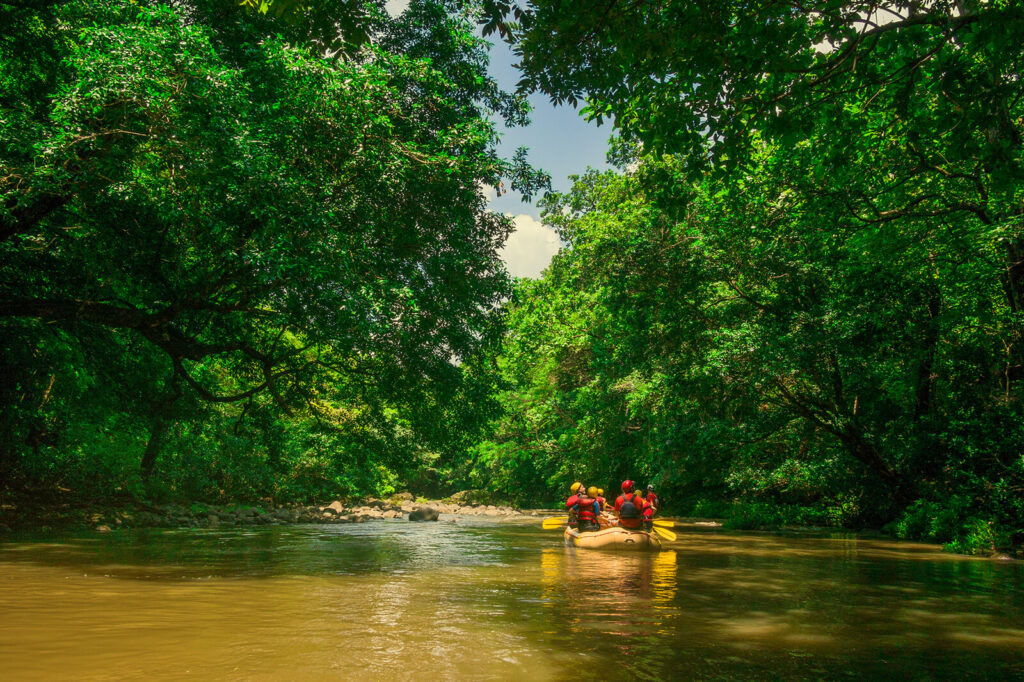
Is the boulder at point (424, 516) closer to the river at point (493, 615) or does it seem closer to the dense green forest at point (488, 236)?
the dense green forest at point (488, 236)

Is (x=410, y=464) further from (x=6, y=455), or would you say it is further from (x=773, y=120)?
(x=773, y=120)

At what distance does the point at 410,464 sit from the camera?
17.6 metres

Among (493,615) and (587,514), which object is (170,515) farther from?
(493,615)

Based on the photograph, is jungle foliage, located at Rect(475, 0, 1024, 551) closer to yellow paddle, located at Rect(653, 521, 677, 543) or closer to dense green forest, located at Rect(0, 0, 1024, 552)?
dense green forest, located at Rect(0, 0, 1024, 552)

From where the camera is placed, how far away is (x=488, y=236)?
17719mm

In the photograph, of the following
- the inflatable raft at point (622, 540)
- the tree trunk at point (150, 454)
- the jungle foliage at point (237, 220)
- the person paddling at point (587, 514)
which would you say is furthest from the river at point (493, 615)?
the tree trunk at point (150, 454)

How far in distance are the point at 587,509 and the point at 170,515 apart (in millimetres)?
12327

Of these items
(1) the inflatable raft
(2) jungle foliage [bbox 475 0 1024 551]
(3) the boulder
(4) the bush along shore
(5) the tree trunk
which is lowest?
(3) the boulder

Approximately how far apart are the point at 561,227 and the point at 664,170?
3194 centimetres

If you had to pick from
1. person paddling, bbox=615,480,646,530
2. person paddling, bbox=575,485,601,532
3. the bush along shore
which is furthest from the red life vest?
the bush along shore

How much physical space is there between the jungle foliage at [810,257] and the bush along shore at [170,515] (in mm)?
8725

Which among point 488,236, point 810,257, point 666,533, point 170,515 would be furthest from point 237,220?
point 810,257

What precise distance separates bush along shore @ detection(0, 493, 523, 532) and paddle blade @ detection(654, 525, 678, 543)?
1220 centimetres

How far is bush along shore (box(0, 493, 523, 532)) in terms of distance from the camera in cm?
1514
